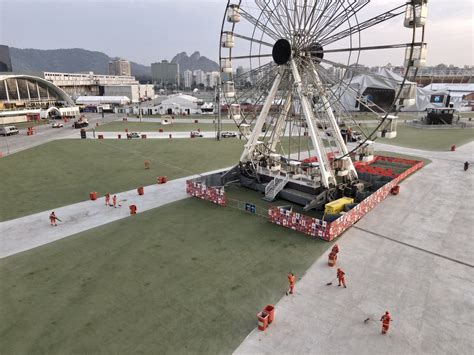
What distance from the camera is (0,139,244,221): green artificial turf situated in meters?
25.7

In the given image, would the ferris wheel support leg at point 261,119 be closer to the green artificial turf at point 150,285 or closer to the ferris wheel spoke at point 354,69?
the ferris wheel spoke at point 354,69

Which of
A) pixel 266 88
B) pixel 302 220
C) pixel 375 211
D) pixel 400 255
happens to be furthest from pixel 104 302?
pixel 266 88

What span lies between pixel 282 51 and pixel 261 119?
5.49 meters

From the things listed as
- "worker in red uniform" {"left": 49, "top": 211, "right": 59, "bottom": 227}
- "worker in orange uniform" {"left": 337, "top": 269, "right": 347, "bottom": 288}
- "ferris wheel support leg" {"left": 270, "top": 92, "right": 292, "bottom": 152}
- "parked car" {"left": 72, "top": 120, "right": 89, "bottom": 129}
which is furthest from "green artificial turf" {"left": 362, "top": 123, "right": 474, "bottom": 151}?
"parked car" {"left": 72, "top": 120, "right": 89, "bottom": 129}

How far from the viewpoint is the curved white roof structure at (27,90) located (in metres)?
80.4

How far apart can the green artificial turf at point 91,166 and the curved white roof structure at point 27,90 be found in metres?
46.6

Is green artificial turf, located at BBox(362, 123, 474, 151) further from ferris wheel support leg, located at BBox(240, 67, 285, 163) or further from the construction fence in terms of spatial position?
ferris wheel support leg, located at BBox(240, 67, 285, 163)

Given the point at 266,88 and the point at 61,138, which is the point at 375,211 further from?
the point at 61,138

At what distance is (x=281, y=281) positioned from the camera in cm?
1436

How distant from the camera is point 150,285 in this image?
14.2 meters

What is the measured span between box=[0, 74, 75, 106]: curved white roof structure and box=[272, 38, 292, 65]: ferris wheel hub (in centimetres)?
8242

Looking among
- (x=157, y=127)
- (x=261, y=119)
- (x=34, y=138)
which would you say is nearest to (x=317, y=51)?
(x=261, y=119)

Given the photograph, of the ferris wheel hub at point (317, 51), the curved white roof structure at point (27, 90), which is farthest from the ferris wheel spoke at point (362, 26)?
the curved white roof structure at point (27, 90)

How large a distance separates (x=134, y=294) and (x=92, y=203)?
13.0 m
